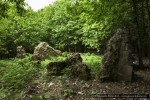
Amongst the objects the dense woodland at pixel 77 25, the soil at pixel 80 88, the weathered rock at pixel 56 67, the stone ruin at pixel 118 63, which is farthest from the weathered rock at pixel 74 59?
the dense woodland at pixel 77 25

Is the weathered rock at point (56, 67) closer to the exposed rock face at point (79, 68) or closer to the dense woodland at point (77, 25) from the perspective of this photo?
the exposed rock face at point (79, 68)

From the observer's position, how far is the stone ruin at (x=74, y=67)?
12082 millimetres

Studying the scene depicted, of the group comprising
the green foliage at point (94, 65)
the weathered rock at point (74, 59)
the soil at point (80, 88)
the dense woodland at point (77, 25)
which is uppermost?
the dense woodland at point (77, 25)

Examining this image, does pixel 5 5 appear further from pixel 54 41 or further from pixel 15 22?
pixel 54 41

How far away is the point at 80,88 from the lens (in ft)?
35.8

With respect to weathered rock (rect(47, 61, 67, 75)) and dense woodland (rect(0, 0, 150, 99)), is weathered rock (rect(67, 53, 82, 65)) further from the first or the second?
dense woodland (rect(0, 0, 150, 99))

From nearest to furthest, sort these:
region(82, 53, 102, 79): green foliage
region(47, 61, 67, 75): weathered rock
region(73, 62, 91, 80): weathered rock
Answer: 1. region(73, 62, 91, 80): weathered rock
2. region(47, 61, 67, 75): weathered rock
3. region(82, 53, 102, 79): green foliage

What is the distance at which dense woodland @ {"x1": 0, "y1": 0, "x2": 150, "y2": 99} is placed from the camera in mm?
14805

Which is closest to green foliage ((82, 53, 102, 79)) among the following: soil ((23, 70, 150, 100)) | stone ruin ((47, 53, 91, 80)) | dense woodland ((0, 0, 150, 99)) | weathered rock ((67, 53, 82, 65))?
stone ruin ((47, 53, 91, 80))

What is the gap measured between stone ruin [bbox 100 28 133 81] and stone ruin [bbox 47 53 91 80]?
0.91 m

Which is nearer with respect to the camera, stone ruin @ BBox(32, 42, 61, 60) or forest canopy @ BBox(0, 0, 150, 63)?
forest canopy @ BBox(0, 0, 150, 63)

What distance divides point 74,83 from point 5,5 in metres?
4.97

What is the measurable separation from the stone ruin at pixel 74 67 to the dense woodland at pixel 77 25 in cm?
191

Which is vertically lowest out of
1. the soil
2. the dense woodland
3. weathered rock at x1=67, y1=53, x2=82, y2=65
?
the soil
